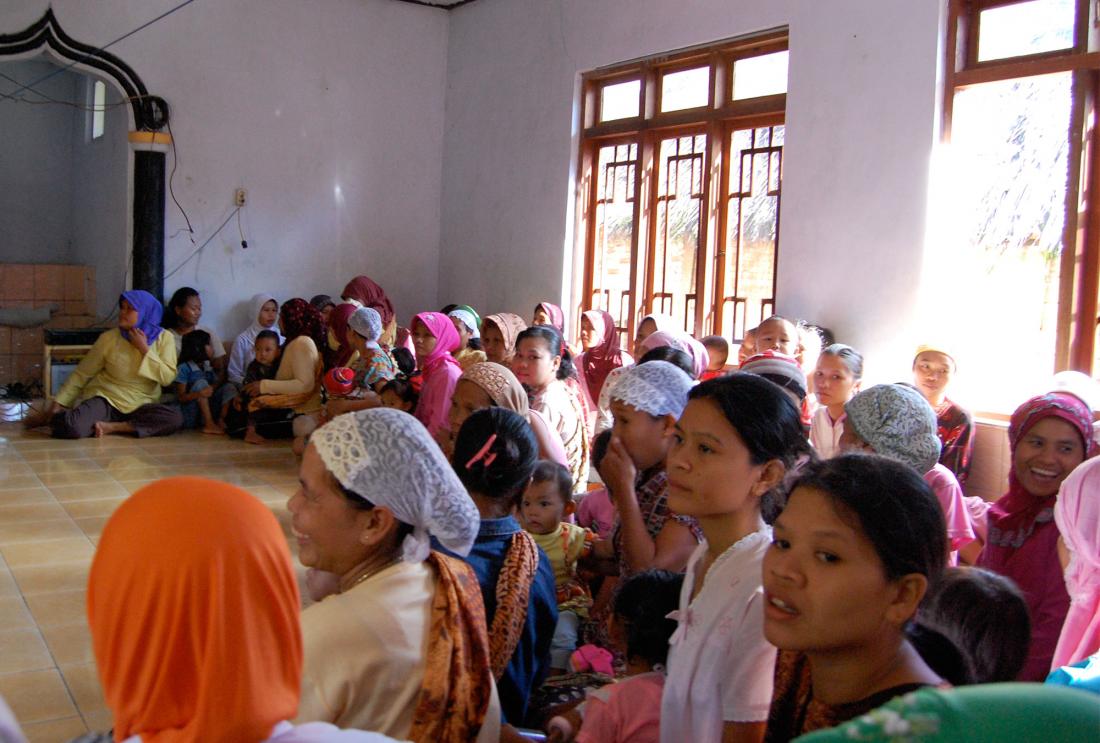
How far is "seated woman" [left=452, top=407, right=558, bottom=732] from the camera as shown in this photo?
85.0 inches

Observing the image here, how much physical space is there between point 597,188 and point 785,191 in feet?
7.03

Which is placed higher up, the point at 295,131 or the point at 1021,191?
the point at 295,131

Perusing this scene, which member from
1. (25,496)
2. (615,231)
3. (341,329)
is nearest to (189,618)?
(25,496)

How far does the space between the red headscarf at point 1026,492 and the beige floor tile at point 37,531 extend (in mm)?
4048

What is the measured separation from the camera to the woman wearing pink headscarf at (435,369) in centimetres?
494

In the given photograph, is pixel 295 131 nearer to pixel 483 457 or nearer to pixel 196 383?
pixel 196 383

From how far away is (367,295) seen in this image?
890 centimetres

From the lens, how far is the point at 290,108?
9.17 metres

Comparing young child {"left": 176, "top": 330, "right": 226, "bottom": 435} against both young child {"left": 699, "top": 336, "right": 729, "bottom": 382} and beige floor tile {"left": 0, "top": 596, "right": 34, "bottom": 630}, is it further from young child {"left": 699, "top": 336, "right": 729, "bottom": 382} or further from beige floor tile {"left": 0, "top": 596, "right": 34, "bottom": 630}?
beige floor tile {"left": 0, "top": 596, "right": 34, "bottom": 630}

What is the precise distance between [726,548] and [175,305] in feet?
23.9

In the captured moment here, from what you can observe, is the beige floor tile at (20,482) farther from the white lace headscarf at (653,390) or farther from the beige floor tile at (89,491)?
the white lace headscarf at (653,390)

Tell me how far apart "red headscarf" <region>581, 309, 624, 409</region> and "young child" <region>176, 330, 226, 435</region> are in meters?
3.11

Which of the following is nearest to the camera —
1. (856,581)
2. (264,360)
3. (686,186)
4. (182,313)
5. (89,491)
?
(856,581)

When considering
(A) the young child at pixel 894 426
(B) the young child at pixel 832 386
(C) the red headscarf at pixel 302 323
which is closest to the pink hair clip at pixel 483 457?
(A) the young child at pixel 894 426
